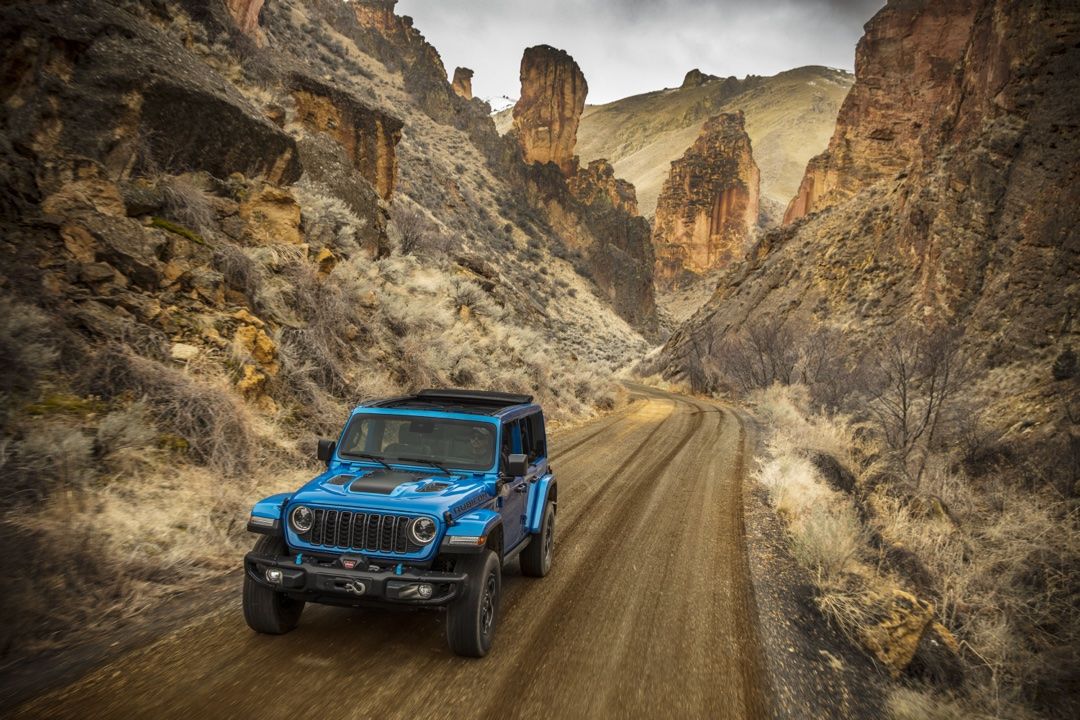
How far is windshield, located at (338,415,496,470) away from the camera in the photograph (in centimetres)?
523

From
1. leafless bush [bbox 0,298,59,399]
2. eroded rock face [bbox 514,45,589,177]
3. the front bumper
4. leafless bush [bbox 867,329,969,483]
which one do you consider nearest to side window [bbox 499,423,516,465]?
the front bumper

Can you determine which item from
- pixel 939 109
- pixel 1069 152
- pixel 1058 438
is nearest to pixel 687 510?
pixel 1058 438

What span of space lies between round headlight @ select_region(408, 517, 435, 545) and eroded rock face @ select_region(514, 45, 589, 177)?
224ft

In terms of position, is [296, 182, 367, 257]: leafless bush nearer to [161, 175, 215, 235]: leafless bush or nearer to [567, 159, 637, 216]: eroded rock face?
[161, 175, 215, 235]: leafless bush

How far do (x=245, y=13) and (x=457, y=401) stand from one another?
23.8m

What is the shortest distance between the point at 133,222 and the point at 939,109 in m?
33.1

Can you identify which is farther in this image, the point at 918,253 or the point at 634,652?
the point at 918,253

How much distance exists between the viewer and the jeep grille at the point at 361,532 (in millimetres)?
4082

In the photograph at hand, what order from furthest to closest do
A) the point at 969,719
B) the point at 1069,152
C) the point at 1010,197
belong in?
1. the point at 1010,197
2. the point at 1069,152
3. the point at 969,719

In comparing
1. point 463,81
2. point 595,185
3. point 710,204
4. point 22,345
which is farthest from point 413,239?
point 710,204

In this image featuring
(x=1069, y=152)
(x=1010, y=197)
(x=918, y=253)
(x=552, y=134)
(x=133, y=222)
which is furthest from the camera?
(x=552, y=134)

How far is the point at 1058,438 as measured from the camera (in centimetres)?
1266

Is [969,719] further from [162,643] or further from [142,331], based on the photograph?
[142,331]

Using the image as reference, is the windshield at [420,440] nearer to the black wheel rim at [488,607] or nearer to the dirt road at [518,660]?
the black wheel rim at [488,607]
